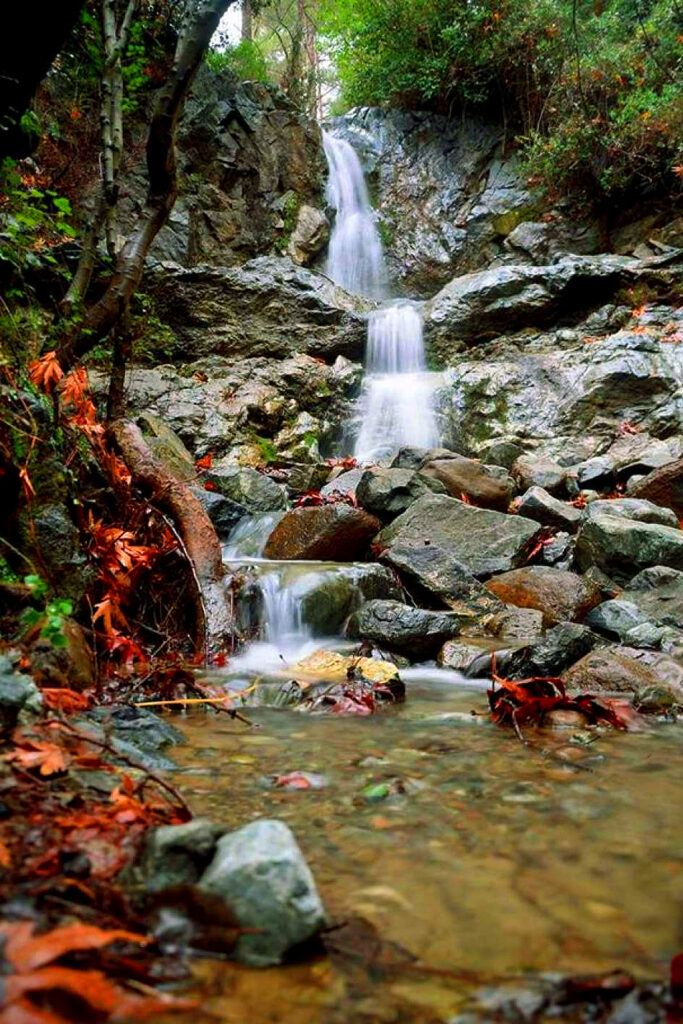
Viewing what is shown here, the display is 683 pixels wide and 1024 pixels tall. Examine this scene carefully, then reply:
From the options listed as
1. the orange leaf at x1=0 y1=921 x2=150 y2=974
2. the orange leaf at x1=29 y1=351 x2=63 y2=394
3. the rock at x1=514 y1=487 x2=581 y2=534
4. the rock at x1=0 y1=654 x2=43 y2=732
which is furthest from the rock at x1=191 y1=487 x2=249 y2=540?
the orange leaf at x1=0 y1=921 x2=150 y2=974

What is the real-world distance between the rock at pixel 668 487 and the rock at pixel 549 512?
915mm

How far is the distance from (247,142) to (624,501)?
12.0 meters

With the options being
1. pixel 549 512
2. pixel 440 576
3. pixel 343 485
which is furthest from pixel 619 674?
pixel 343 485

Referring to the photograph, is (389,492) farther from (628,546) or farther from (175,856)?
(175,856)

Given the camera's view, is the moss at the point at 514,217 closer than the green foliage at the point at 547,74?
No

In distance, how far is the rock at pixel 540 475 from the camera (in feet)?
28.9

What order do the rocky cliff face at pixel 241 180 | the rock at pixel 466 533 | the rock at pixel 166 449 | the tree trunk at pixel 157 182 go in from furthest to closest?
the rocky cliff face at pixel 241 180
the rock at pixel 466 533
the rock at pixel 166 449
the tree trunk at pixel 157 182

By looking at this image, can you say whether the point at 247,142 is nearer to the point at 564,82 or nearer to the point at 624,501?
the point at 564,82

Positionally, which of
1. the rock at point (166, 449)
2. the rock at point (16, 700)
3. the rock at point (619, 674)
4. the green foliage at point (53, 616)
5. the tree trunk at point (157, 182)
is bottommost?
the rock at point (619, 674)

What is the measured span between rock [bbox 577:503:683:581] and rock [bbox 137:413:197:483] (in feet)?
12.2

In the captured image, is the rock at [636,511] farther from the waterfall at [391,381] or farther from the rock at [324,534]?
the waterfall at [391,381]

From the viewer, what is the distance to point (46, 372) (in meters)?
3.85

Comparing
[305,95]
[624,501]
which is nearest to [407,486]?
[624,501]

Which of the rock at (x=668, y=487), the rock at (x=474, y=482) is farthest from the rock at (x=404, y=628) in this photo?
the rock at (x=668, y=487)
